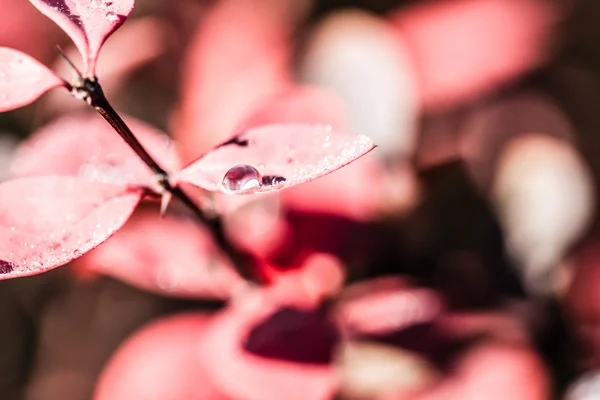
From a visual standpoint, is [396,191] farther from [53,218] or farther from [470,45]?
[53,218]

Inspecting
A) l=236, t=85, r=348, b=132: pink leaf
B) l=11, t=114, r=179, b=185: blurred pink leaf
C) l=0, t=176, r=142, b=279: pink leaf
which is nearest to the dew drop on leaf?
l=0, t=176, r=142, b=279: pink leaf

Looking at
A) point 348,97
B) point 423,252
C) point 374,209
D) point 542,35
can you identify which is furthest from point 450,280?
point 542,35

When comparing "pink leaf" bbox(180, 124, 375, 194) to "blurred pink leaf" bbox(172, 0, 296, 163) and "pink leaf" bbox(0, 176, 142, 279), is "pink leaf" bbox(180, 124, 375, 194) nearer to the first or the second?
"pink leaf" bbox(0, 176, 142, 279)

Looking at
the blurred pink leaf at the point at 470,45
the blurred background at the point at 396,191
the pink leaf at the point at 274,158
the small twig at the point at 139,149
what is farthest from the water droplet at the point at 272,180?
the blurred pink leaf at the point at 470,45

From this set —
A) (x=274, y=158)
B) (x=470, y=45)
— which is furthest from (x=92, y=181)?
(x=470, y=45)

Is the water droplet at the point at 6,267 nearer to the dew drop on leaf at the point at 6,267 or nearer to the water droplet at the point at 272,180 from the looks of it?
the dew drop on leaf at the point at 6,267

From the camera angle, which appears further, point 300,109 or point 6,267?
point 300,109

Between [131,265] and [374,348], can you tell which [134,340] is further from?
[374,348]
